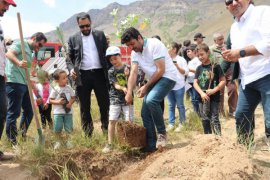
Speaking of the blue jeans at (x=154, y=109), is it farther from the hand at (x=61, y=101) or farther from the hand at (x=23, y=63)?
the hand at (x=23, y=63)

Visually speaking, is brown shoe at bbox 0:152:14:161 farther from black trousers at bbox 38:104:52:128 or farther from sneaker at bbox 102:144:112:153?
black trousers at bbox 38:104:52:128

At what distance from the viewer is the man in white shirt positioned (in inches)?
122

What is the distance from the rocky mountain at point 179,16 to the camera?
72.4 meters

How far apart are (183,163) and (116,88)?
61.7 inches

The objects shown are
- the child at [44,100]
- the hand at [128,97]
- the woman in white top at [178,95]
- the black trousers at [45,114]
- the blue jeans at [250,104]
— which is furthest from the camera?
the black trousers at [45,114]

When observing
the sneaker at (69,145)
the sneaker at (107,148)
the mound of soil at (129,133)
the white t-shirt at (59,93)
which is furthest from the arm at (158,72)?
the white t-shirt at (59,93)


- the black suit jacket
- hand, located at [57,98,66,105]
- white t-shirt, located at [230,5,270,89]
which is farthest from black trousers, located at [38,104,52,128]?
white t-shirt, located at [230,5,270,89]

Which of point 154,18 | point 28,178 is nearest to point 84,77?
point 28,178

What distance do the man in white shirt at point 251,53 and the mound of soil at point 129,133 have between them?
4.40ft

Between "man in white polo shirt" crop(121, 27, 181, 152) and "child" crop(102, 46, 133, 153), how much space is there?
0.27 m

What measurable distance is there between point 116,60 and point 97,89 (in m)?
0.54

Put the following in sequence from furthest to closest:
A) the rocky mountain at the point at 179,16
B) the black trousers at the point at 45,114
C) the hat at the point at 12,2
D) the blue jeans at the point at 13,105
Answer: the rocky mountain at the point at 179,16 < the black trousers at the point at 45,114 < the blue jeans at the point at 13,105 < the hat at the point at 12,2

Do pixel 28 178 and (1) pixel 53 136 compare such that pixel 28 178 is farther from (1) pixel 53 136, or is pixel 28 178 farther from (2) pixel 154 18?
(2) pixel 154 18

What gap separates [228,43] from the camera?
3.79 m
